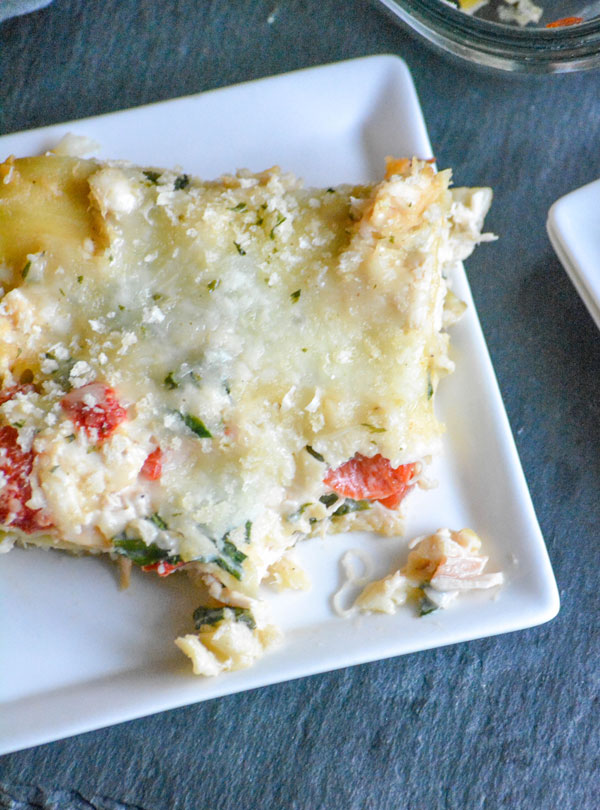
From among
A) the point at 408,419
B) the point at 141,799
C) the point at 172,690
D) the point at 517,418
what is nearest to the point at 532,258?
the point at 517,418

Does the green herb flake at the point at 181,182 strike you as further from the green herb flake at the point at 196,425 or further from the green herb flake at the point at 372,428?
the green herb flake at the point at 372,428

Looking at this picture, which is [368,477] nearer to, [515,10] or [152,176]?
[152,176]

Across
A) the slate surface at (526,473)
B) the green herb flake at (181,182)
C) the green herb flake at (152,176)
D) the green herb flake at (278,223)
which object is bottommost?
the slate surface at (526,473)

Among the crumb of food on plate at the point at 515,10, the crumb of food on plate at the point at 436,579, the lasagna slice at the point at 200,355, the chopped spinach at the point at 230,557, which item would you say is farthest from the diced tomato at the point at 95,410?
the crumb of food on plate at the point at 515,10

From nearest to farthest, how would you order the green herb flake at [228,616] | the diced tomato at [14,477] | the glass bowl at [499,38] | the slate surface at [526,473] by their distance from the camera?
the diced tomato at [14,477]
the green herb flake at [228,616]
the slate surface at [526,473]
the glass bowl at [499,38]

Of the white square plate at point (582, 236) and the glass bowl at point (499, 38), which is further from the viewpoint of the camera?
the glass bowl at point (499, 38)

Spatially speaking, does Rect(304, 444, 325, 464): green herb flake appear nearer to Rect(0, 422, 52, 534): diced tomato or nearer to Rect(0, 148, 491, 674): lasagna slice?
Rect(0, 148, 491, 674): lasagna slice

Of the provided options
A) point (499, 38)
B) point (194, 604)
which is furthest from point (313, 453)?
point (499, 38)
